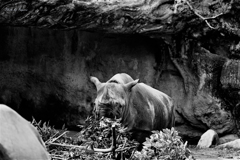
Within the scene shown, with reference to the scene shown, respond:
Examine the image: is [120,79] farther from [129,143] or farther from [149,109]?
[129,143]

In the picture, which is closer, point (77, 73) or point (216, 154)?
point (216, 154)

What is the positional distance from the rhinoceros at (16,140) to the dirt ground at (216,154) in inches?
227

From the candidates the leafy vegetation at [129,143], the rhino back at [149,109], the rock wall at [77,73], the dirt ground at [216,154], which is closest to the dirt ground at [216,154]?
the dirt ground at [216,154]

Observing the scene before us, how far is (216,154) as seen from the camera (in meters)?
10.2

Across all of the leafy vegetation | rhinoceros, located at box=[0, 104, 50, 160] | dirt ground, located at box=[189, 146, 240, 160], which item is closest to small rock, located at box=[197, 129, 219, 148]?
dirt ground, located at box=[189, 146, 240, 160]

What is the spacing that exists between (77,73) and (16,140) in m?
9.57

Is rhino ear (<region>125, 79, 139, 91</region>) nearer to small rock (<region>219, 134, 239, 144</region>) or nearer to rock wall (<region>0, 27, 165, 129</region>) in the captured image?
rock wall (<region>0, 27, 165, 129</region>)

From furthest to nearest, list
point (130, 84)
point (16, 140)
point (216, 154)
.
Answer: point (216, 154), point (130, 84), point (16, 140)

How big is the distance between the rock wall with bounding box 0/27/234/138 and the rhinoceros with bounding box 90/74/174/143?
3.21 metres

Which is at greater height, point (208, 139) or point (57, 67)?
point (57, 67)

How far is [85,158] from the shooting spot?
19.7ft

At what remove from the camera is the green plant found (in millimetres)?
6707

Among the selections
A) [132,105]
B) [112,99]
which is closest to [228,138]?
[132,105]

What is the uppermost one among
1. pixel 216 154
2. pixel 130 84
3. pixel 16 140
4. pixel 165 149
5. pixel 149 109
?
pixel 16 140
